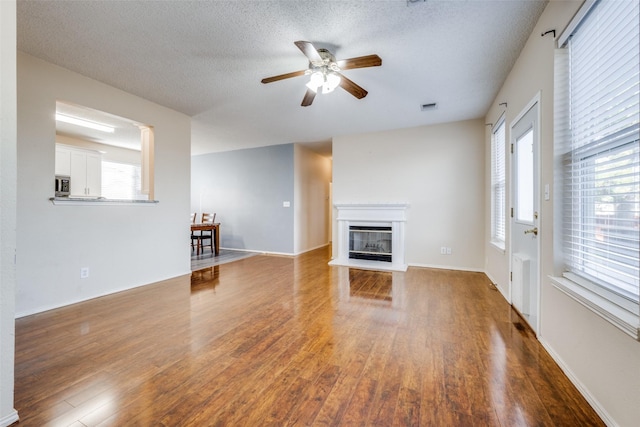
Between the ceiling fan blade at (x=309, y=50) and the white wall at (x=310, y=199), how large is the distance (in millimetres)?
3826

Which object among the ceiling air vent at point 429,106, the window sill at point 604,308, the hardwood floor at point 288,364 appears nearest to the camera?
the window sill at point 604,308

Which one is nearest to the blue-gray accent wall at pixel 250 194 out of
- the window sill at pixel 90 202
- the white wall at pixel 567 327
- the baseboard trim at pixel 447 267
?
the baseboard trim at pixel 447 267

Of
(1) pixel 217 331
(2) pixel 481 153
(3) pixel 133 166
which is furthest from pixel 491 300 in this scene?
(3) pixel 133 166

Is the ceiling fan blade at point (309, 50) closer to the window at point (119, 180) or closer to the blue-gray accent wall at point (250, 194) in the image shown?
the blue-gray accent wall at point (250, 194)

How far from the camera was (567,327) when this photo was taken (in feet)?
5.49

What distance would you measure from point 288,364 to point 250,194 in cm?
516

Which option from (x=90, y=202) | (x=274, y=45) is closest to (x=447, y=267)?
(x=274, y=45)

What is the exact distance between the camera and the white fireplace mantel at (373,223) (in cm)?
466

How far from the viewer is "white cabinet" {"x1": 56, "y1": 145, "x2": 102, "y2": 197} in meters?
5.02

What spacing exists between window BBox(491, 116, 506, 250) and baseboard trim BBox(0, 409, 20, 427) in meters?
4.27

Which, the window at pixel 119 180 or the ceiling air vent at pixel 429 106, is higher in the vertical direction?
the ceiling air vent at pixel 429 106

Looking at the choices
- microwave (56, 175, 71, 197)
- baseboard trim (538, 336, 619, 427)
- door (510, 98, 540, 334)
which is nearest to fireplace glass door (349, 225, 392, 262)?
door (510, 98, 540, 334)

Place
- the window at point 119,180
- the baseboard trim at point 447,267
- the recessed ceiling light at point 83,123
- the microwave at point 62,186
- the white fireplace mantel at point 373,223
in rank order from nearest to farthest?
the microwave at point 62,186
the recessed ceiling light at point 83,123
the baseboard trim at point 447,267
the white fireplace mantel at point 373,223
the window at point 119,180

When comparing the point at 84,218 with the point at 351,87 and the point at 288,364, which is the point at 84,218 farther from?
the point at 351,87
